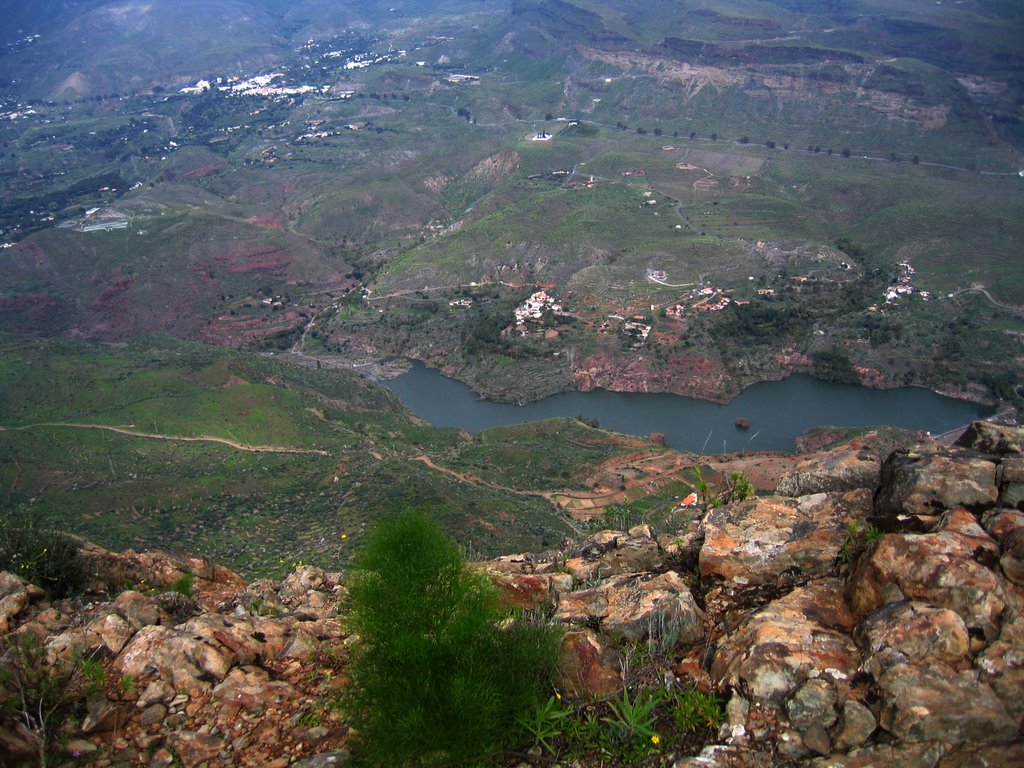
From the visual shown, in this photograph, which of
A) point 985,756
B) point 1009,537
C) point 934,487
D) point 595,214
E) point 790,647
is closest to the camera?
point 985,756

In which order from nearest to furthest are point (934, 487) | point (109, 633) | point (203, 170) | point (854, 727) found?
point (854, 727) < point (934, 487) < point (109, 633) < point (203, 170)

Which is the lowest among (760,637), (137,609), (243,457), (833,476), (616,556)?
(243,457)

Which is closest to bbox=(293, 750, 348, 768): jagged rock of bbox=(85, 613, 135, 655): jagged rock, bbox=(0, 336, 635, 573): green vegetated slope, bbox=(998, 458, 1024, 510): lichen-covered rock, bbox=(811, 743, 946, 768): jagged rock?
bbox=(85, 613, 135, 655): jagged rock

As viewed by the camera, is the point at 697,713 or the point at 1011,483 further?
the point at 1011,483

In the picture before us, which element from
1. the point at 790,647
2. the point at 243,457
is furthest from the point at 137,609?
the point at 243,457

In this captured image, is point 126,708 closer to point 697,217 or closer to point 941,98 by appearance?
point 697,217

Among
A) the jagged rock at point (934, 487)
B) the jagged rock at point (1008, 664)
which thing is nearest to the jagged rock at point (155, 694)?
the jagged rock at point (1008, 664)

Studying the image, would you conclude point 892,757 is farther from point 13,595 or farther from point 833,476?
point 13,595

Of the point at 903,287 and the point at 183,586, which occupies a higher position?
the point at 183,586
